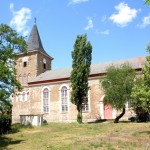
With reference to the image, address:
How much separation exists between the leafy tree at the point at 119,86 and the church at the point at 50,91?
1.96 m

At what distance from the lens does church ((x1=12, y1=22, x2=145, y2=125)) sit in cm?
3603

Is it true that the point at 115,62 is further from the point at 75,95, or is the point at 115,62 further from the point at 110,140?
the point at 110,140

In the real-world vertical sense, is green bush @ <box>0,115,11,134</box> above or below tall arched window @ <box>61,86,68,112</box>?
below

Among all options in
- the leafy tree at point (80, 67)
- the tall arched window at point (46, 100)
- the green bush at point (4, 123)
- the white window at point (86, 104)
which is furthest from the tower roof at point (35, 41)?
the green bush at point (4, 123)

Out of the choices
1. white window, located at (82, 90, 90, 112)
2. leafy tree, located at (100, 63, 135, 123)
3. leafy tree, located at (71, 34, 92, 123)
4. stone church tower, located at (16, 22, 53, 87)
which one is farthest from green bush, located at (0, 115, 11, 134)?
stone church tower, located at (16, 22, 53, 87)

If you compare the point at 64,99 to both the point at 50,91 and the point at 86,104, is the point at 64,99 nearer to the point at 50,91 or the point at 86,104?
the point at 50,91

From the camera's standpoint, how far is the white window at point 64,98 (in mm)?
38875

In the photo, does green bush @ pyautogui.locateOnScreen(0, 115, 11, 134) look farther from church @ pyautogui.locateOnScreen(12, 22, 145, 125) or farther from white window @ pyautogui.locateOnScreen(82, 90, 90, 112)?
white window @ pyautogui.locateOnScreen(82, 90, 90, 112)

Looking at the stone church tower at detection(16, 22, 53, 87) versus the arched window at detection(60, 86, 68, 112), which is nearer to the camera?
the arched window at detection(60, 86, 68, 112)

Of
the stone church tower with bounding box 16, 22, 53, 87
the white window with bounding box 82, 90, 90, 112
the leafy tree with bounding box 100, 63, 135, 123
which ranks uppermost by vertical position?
the stone church tower with bounding box 16, 22, 53, 87

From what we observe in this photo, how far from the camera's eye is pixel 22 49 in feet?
91.6

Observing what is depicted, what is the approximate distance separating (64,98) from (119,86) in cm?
1282

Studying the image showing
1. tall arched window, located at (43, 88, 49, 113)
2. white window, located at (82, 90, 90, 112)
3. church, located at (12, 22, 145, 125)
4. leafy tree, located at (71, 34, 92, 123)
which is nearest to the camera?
leafy tree, located at (71, 34, 92, 123)

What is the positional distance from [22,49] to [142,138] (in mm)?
16138
